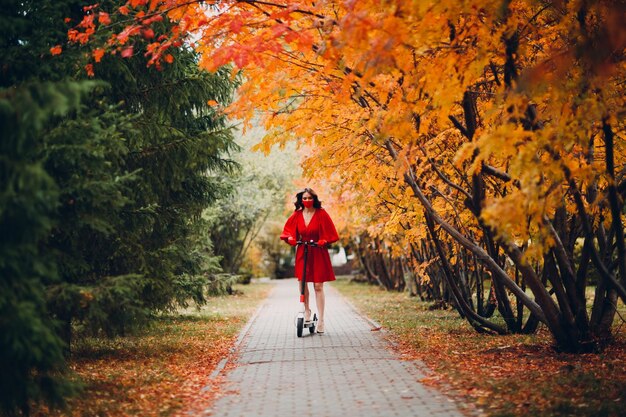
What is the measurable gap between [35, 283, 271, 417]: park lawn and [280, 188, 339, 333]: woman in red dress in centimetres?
169

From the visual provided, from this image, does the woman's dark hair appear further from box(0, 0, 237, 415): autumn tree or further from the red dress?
box(0, 0, 237, 415): autumn tree

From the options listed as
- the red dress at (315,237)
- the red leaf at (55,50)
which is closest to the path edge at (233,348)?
the red dress at (315,237)

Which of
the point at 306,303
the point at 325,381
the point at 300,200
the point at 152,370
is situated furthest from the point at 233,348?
the point at 325,381

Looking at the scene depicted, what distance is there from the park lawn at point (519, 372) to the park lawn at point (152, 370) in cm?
261

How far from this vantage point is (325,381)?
303 inches

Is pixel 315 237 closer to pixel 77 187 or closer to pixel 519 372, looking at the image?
pixel 519 372

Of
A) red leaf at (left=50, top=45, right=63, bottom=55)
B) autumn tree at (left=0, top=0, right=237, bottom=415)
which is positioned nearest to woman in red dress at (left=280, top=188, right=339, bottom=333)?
autumn tree at (left=0, top=0, right=237, bottom=415)

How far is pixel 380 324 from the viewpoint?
571 inches

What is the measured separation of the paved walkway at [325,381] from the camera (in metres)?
6.37

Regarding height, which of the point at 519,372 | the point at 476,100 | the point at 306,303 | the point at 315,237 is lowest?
the point at 519,372

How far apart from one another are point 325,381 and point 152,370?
2.44 meters

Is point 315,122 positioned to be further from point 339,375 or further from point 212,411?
point 212,411

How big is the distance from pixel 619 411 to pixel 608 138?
105 inches

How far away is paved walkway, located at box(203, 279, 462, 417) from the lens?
6371mm
